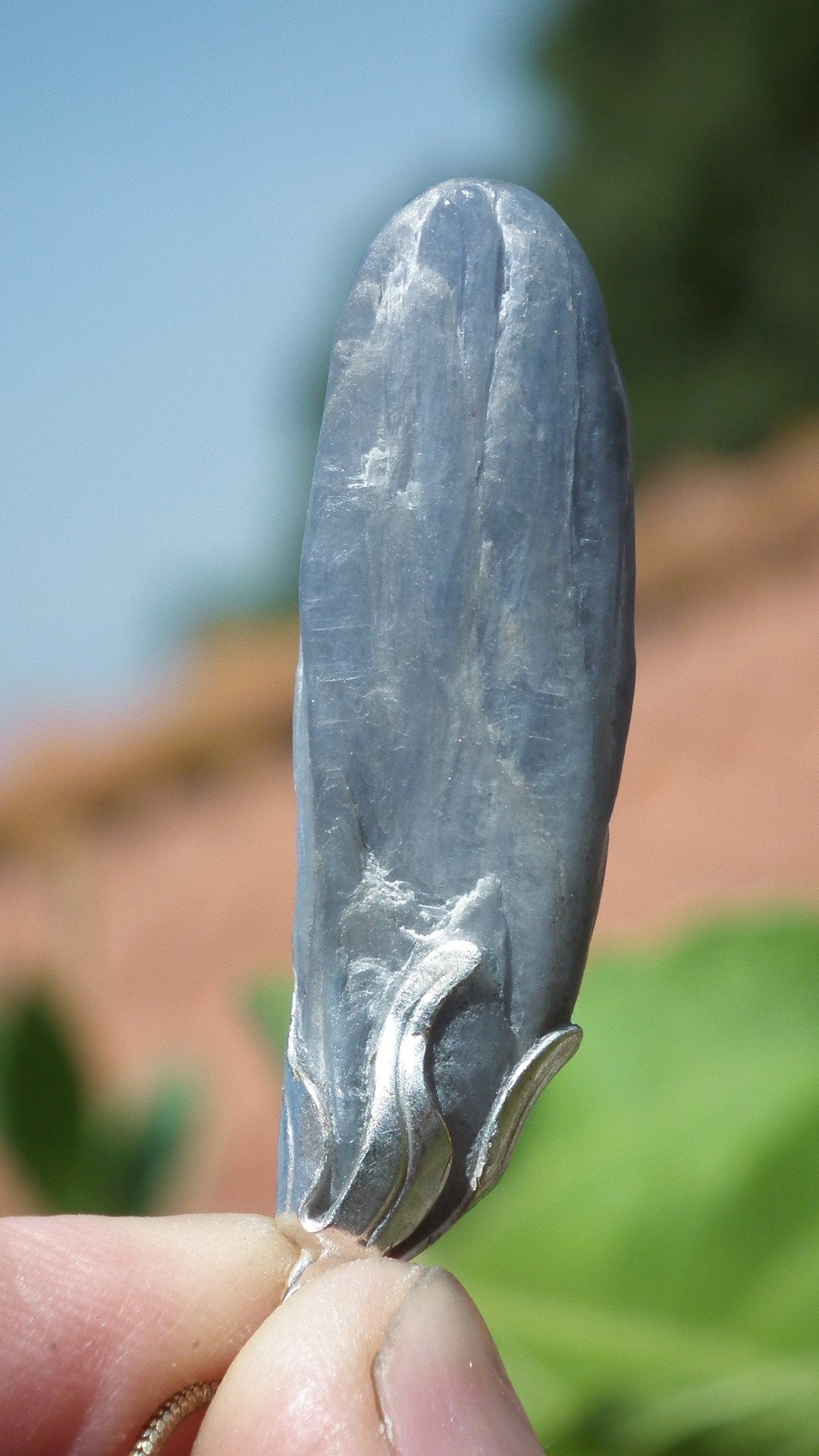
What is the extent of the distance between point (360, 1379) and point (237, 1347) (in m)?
0.13

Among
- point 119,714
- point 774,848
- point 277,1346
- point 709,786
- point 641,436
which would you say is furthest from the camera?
point 641,436

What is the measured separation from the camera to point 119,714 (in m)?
6.38

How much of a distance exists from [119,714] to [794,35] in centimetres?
438

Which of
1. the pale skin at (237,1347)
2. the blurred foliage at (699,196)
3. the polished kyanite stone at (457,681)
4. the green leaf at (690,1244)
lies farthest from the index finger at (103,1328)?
the blurred foliage at (699,196)

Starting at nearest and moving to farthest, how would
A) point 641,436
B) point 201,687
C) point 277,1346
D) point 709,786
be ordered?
point 277,1346
point 709,786
point 201,687
point 641,436

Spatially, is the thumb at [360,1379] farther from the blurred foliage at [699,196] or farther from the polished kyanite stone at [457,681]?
the blurred foliage at [699,196]

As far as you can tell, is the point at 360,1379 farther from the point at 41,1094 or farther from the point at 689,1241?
the point at 41,1094

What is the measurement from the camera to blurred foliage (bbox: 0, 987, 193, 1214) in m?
2.07

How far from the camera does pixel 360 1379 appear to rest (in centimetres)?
73

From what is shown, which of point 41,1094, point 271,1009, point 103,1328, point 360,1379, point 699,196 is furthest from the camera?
point 699,196

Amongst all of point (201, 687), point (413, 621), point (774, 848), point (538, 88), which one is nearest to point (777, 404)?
point (538, 88)

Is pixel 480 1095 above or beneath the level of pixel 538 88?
beneath

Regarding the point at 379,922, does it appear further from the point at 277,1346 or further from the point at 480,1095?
the point at 277,1346

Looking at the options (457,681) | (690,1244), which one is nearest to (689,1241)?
(690,1244)
